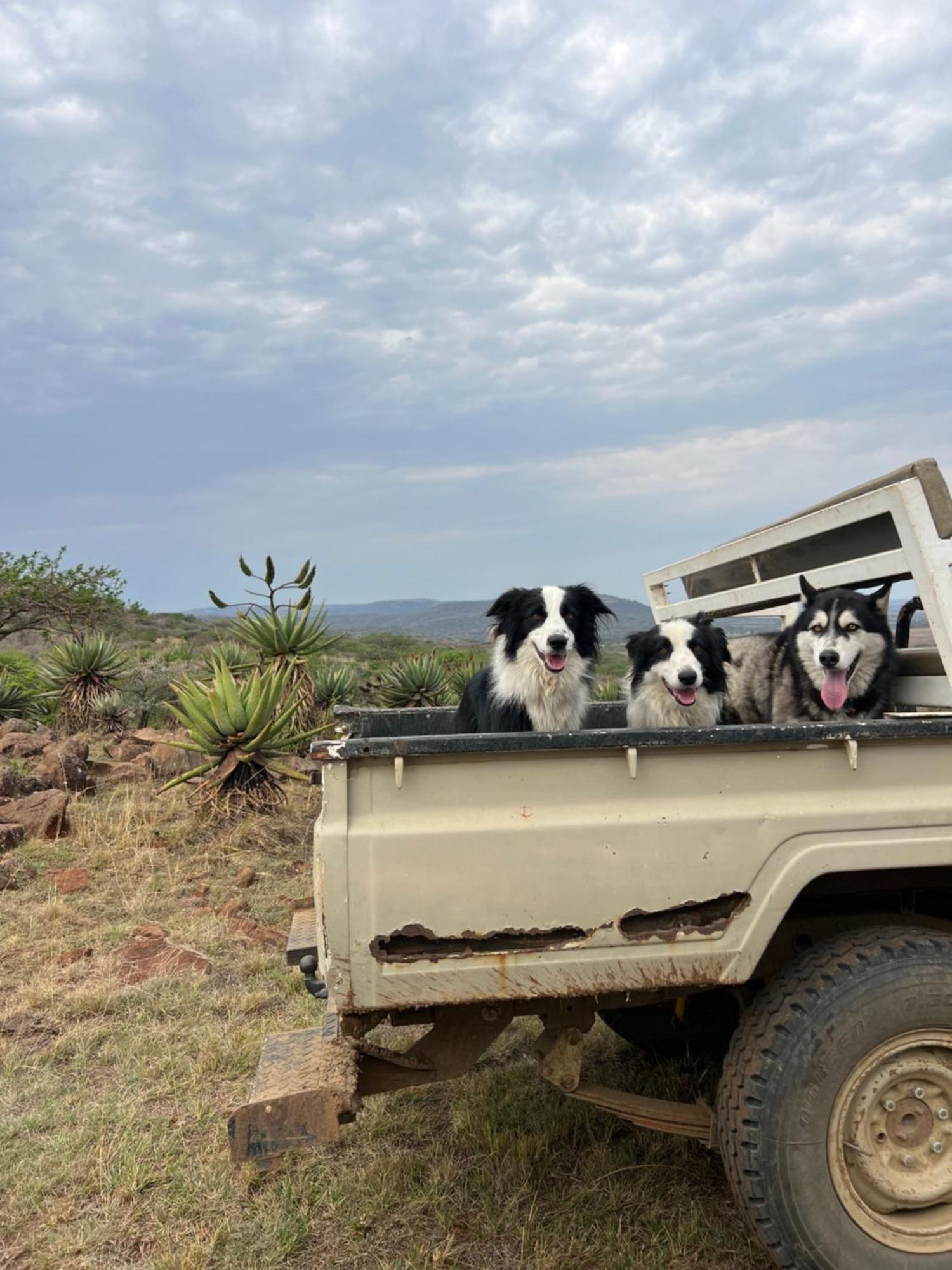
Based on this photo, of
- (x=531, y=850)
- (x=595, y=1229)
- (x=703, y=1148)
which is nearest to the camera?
(x=531, y=850)

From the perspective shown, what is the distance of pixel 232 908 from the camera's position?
6.22m

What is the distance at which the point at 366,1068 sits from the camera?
2561 millimetres

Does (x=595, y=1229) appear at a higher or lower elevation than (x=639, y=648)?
lower

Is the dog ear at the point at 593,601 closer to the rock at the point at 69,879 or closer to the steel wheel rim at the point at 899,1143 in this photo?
the steel wheel rim at the point at 899,1143

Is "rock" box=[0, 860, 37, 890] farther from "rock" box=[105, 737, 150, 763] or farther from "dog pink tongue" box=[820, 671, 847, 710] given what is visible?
"dog pink tongue" box=[820, 671, 847, 710]

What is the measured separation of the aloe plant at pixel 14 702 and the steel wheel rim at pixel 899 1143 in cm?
1478

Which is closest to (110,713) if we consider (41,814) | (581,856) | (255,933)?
(41,814)

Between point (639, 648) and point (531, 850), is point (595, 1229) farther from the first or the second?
point (639, 648)

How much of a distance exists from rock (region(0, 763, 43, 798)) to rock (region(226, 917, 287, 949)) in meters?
4.18

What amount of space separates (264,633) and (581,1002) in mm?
9345

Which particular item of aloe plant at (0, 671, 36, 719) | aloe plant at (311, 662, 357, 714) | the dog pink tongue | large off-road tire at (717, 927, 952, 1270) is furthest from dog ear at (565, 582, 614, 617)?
aloe plant at (0, 671, 36, 719)

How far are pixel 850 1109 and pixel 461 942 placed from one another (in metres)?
1.14

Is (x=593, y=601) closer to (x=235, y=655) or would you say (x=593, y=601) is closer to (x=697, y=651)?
(x=697, y=651)

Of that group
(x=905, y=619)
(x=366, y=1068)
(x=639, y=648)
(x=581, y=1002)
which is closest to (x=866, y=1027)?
(x=581, y=1002)
